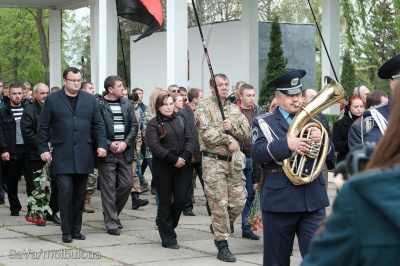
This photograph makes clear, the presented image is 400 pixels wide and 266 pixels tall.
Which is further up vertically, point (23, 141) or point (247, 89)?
point (247, 89)

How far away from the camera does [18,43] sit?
165ft

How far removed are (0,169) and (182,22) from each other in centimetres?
694

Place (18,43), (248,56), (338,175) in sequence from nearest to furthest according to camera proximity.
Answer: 1. (338,175)
2. (248,56)
3. (18,43)

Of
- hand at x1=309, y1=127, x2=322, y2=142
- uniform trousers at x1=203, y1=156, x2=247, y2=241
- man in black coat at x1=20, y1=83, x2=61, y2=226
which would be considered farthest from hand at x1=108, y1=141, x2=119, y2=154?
hand at x1=309, y1=127, x2=322, y2=142

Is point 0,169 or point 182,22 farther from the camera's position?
point 182,22

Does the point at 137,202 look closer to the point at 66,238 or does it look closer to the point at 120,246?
the point at 66,238

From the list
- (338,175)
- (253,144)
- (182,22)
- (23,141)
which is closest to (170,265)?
(253,144)

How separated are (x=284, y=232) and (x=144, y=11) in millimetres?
9685

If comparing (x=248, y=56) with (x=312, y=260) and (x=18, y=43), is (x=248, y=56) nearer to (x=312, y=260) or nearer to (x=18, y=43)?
(x=312, y=260)

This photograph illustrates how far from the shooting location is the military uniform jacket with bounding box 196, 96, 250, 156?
873 centimetres

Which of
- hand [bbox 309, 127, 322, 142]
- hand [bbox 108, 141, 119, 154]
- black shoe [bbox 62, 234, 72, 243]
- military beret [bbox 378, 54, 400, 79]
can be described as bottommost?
black shoe [bbox 62, 234, 72, 243]

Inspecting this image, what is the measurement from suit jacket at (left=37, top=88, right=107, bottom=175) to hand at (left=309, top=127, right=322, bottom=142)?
420 centimetres

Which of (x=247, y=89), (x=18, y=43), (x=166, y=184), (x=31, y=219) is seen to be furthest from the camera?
(x=18, y=43)

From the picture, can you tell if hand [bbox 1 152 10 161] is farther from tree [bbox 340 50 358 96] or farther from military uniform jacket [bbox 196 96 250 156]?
tree [bbox 340 50 358 96]
